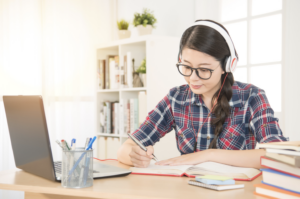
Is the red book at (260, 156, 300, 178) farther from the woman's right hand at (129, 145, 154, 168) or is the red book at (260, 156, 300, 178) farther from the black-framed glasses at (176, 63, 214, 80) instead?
the black-framed glasses at (176, 63, 214, 80)

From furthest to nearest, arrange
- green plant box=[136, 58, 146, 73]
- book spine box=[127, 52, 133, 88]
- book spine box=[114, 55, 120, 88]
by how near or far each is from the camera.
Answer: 1. book spine box=[114, 55, 120, 88]
2. book spine box=[127, 52, 133, 88]
3. green plant box=[136, 58, 146, 73]

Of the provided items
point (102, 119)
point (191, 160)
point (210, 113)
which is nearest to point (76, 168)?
point (191, 160)

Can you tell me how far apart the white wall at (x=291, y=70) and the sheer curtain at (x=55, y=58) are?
182cm

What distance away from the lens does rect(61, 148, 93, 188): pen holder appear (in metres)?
0.91

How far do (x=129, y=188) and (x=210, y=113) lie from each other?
763mm

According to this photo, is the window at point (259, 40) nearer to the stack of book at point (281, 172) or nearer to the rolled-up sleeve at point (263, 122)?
the rolled-up sleeve at point (263, 122)

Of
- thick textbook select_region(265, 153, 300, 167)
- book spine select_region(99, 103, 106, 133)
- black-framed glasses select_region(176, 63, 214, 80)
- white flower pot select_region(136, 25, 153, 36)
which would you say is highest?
white flower pot select_region(136, 25, 153, 36)

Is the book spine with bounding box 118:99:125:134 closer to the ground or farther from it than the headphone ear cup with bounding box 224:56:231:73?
closer to the ground

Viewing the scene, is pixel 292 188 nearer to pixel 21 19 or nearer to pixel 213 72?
pixel 213 72

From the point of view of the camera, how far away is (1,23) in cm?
274

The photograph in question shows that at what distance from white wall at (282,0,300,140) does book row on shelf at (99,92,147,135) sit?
113cm

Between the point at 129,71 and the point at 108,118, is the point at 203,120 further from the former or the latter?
the point at 108,118

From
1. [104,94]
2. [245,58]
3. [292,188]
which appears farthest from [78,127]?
[292,188]

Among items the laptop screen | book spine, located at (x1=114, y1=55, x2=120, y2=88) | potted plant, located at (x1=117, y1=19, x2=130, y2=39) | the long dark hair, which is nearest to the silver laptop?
the laptop screen
